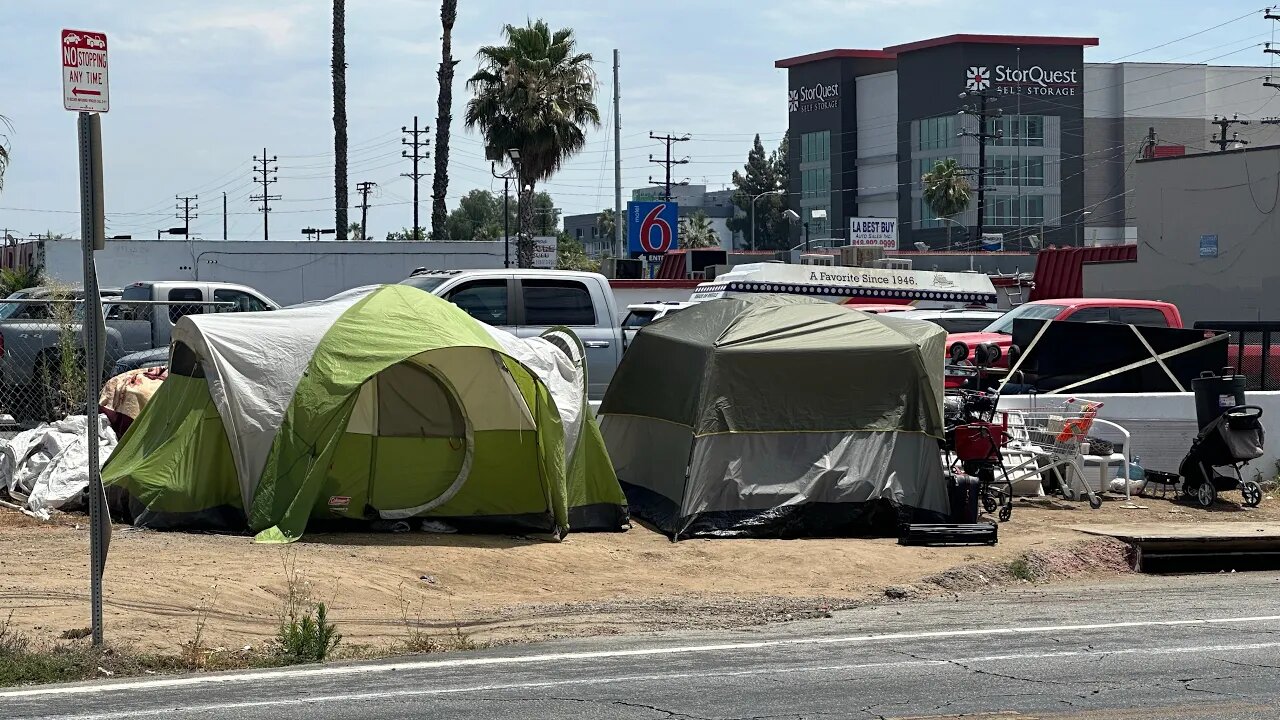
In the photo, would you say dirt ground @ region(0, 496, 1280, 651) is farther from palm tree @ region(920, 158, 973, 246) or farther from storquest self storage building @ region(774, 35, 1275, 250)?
storquest self storage building @ region(774, 35, 1275, 250)

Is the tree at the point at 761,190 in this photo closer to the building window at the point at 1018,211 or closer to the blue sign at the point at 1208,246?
the building window at the point at 1018,211

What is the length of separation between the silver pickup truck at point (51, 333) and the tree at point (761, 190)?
112 m

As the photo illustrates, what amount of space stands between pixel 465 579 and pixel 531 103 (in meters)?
34.8

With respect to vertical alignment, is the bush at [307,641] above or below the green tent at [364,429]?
below

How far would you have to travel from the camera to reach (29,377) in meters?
16.6

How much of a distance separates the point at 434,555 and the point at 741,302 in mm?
4366

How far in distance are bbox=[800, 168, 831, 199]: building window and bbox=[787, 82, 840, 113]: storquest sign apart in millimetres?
4582

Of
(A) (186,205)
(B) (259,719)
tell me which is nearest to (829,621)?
(B) (259,719)

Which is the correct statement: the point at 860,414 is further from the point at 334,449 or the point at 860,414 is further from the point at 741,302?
the point at 334,449

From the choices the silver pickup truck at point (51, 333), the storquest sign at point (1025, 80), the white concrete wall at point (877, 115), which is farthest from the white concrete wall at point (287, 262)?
the white concrete wall at point (877, 115)

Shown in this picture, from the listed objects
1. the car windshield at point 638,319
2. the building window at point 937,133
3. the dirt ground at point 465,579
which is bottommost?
the dirt ground at point 465,579

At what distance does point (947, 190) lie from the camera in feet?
275

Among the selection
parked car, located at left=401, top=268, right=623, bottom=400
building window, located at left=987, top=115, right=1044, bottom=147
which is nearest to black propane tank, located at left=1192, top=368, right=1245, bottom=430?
parked car, located at left=401, top=268, right=623, bottom=400

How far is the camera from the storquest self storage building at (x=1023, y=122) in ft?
307
